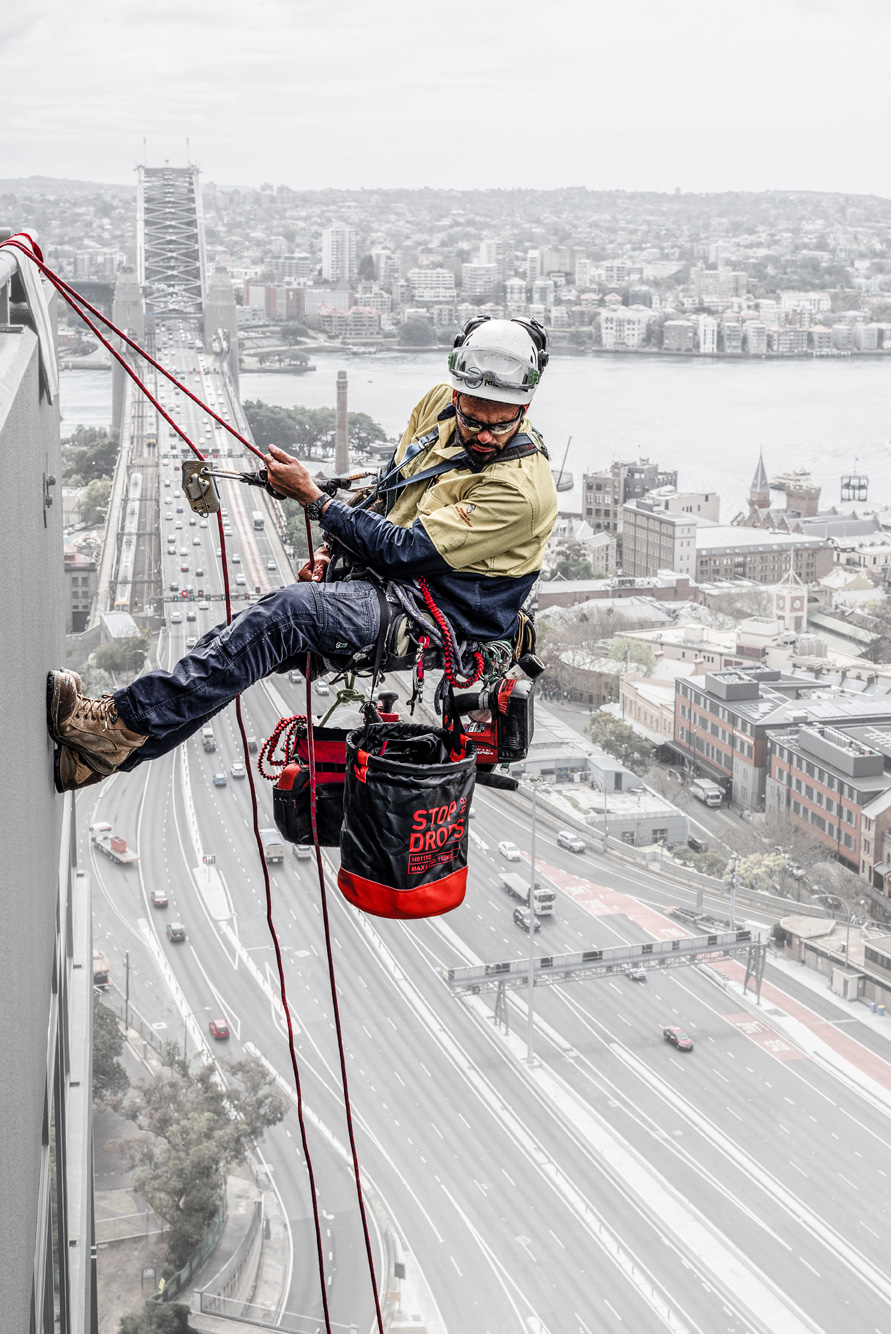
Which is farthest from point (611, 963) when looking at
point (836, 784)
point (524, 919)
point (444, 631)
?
point (444, 631)

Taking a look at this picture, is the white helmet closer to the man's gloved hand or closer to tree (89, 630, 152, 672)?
the man's gloved hand

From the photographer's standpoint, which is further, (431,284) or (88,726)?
(431,284)

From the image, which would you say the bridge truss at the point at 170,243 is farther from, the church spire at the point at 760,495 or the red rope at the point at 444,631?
the red rope at the point at 444,631

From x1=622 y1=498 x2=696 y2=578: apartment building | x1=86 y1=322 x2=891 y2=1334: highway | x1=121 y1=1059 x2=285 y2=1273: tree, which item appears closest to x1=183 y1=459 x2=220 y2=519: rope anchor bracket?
x1=121 y1=1059 x2=285 y2=1273: tree

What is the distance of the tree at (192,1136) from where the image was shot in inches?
350

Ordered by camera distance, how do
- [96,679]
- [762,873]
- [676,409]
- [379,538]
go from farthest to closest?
[676,409], [96,679], [762,873], [379,538]

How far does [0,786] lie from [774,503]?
3545cm

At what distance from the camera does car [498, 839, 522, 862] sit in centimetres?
1549

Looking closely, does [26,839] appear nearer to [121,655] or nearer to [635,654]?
[121,655]

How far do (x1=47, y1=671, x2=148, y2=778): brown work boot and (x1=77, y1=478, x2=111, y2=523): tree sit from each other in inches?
944

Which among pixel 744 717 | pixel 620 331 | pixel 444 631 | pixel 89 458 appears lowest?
pixel 744 717

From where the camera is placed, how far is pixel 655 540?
27.4 metres

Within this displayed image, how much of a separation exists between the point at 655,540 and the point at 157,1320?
20.8 m

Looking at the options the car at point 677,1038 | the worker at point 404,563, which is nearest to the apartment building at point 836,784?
the car at point 677,1038
